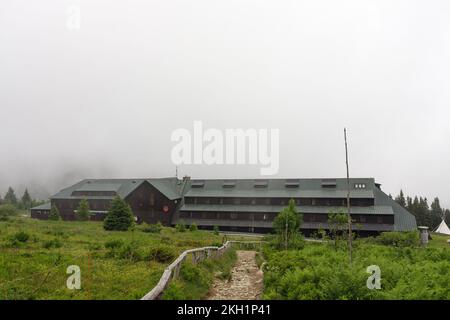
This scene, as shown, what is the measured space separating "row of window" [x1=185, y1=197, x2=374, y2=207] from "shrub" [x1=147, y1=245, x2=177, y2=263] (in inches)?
1960

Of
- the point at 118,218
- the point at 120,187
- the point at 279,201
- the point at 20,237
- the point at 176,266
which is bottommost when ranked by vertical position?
the point at 118,218

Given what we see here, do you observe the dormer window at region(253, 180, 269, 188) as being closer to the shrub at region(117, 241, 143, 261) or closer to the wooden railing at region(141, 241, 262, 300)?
the wooden railing at region(141, 241, 262, 300)

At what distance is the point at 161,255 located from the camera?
18.7 m

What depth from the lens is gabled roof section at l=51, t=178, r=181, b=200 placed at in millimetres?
74406

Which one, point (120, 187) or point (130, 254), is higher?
point (120, 187)

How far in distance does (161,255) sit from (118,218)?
28617mm

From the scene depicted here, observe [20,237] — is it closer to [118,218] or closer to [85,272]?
[85,272]

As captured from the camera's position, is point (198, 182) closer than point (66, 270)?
No

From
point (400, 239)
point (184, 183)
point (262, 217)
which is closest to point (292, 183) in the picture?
point (262, 217)

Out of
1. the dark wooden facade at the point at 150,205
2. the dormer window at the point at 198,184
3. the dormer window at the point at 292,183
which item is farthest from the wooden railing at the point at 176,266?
the dormer window at the point at 198,184
